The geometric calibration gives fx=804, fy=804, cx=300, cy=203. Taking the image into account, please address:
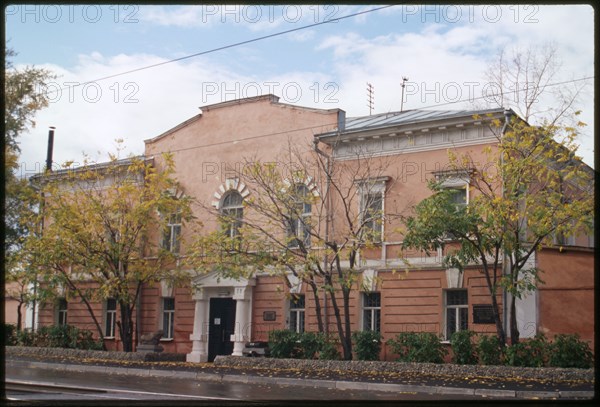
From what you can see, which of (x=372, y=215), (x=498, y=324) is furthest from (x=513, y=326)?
(x=372, y=215)

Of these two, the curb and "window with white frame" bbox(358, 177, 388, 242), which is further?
"window with white frame" bbox(358, 177, 388, 242)

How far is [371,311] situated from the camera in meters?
26.4

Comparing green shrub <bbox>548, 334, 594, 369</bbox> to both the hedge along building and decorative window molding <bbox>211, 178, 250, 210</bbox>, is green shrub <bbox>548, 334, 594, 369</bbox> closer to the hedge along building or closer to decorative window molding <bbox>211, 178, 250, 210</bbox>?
the hedge along building

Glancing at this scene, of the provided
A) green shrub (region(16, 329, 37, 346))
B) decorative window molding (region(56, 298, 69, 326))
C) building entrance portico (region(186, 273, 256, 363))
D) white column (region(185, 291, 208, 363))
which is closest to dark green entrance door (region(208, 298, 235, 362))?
building entrance portico (region(186, 273, 256, 363))

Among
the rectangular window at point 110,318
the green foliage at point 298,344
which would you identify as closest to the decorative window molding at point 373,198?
the green foliage at point 298,344

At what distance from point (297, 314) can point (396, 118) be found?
768 cm

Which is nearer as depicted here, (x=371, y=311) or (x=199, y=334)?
(x=371, y=311)

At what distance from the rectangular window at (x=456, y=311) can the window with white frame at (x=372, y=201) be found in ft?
9.41

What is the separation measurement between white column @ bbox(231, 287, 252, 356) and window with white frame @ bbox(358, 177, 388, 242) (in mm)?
5431

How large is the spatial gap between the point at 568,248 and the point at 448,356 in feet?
15.9

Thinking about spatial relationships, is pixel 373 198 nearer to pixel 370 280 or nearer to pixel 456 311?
pixel 370 280

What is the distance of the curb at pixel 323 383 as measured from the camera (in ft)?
53.9

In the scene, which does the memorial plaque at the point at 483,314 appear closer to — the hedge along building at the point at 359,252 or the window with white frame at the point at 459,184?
the hedge along building at the point at 359,252

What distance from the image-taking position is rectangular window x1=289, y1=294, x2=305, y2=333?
91.2ft
